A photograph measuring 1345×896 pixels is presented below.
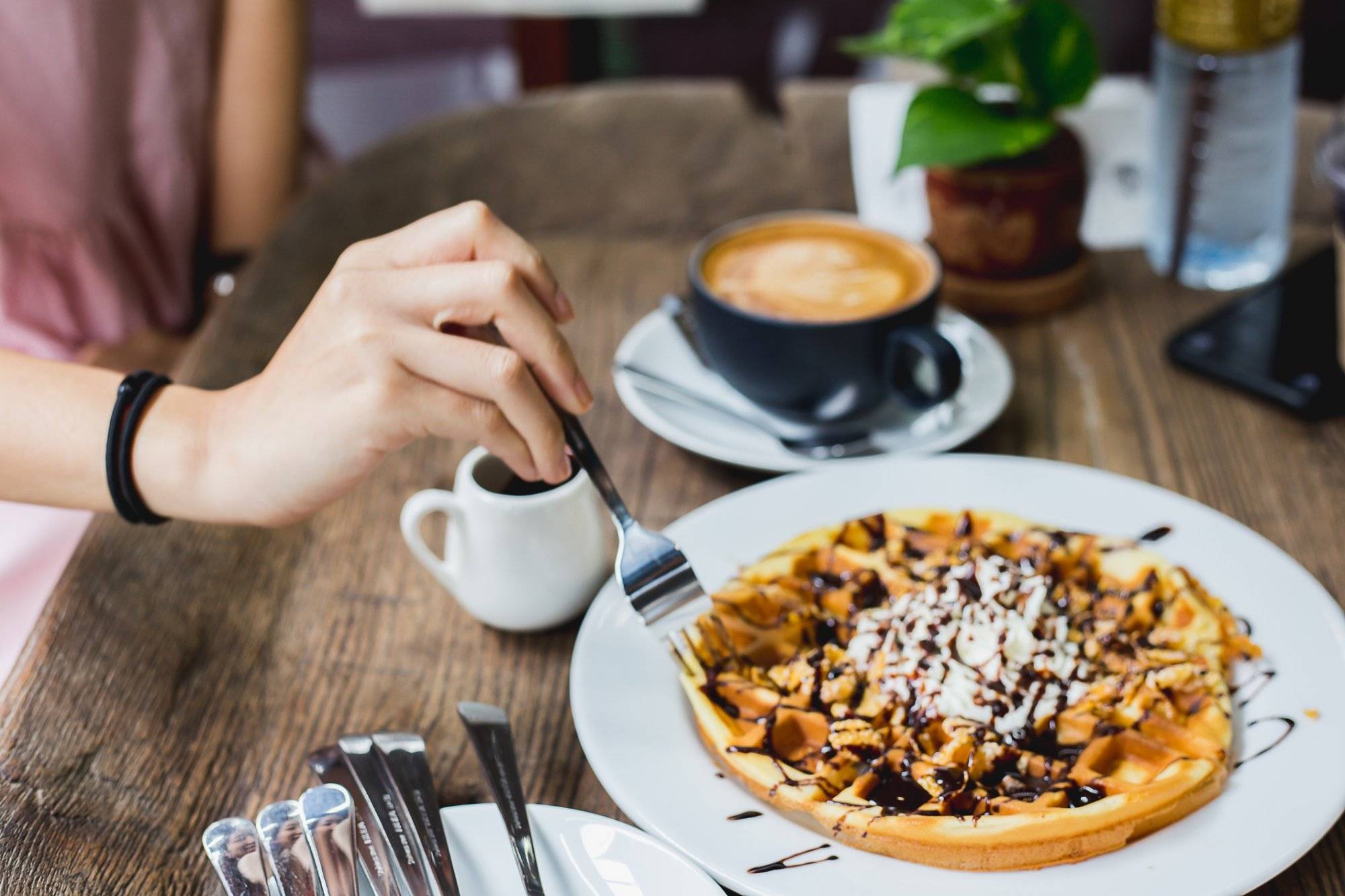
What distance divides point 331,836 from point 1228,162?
1.28 metres

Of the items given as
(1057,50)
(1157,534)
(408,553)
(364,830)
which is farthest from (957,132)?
(364,830)

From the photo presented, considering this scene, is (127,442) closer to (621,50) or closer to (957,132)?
(957,132)

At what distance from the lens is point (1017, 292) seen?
145 cm

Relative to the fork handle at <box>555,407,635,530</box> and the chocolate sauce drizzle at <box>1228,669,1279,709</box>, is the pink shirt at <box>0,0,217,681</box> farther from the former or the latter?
the chocolate sauce drizzle at <box>1228,669,1279,709</box>

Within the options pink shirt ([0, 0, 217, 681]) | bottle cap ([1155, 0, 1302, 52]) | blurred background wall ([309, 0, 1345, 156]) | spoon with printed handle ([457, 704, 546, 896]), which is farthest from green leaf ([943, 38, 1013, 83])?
blurred background wall ([309, 0, 1345, 156])

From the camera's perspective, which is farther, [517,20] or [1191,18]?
[517,20]

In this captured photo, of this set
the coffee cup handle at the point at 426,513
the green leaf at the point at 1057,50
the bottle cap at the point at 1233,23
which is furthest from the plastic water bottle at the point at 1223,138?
the coffee cup handle at the point at 426,513

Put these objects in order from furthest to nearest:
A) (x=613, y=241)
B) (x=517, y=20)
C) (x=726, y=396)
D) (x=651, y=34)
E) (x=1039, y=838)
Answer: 1. (x=651, y=34)
2. (x=517, y=20)
3. (x=613, y=241)
4. (x=726, y=396)
5. (x=1039, y=838)

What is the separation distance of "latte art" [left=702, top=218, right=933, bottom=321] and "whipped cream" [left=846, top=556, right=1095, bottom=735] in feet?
1.23

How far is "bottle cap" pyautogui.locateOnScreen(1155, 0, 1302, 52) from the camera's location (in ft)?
4.32

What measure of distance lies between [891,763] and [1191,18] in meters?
1.02

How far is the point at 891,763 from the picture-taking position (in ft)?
2.61

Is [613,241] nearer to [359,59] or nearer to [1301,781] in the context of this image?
[1301,781]

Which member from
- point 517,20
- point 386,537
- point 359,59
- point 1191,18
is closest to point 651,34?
point 517,20
